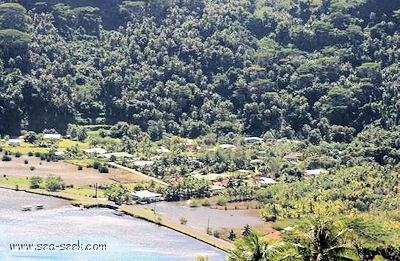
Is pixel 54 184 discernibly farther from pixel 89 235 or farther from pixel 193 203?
pixel 89 235

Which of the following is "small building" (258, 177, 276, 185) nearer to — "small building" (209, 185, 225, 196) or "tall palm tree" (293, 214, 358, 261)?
"small building" (209, 185, 225, 196)

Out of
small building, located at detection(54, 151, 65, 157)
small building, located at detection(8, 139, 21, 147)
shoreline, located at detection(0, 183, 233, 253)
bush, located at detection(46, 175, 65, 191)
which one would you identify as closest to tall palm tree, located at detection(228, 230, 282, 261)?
shoreline, located at detection(0, 183, 233, 253)

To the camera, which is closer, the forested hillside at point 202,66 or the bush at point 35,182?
the bush at point 35,182

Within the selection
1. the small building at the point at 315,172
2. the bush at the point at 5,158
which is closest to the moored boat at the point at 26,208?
the bush at the point at 5,158

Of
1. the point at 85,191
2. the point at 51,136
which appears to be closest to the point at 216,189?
the point at 85,191

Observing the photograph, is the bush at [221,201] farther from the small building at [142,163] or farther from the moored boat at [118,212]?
the small building at [142,163]
